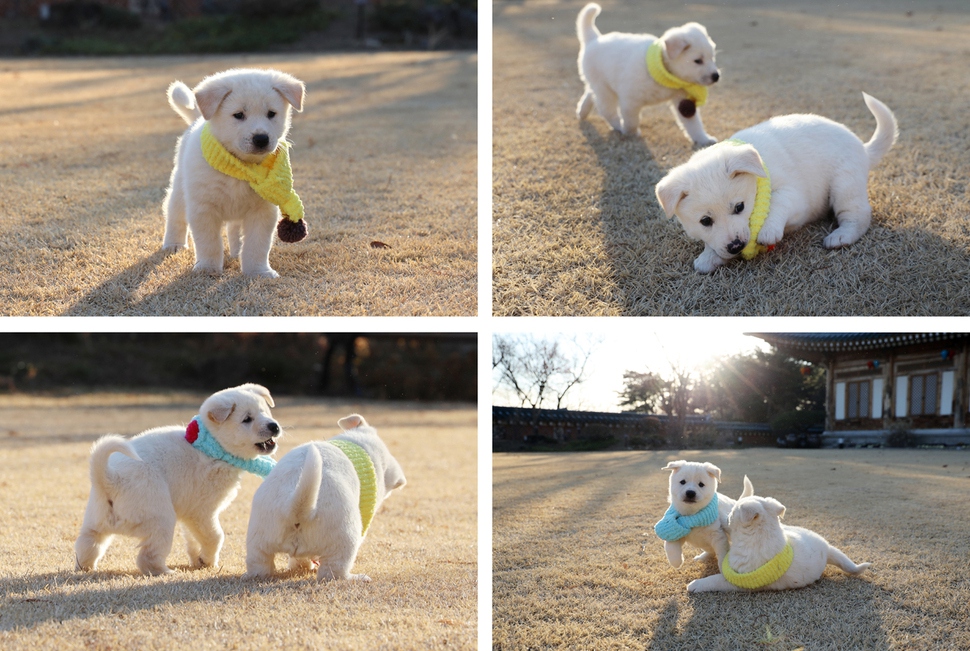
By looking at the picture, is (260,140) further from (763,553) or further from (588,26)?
(588,26)

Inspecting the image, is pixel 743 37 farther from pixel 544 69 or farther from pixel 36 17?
pixel 36 17

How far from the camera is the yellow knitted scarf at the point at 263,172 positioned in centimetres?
342

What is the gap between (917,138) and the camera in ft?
17.9

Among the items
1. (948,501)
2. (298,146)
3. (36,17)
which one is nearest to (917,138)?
(948,501)

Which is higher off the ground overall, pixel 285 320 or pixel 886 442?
pixel 285 320

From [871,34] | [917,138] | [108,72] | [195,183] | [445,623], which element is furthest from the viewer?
[108,72]

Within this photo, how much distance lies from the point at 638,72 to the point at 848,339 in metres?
2.29

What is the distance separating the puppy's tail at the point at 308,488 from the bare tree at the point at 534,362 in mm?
1140

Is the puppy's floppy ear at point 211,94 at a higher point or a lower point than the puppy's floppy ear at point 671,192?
higher

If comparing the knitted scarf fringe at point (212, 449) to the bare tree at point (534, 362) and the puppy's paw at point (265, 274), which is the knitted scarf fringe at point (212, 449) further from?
the bare tree at point (534, 362)

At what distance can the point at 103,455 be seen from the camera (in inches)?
110

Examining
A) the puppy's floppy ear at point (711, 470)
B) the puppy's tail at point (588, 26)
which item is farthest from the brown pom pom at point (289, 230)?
the puppy's tail at point (588, 26)

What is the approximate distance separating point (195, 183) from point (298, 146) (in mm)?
3986

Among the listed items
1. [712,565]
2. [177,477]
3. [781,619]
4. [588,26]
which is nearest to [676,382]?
[712,565]
